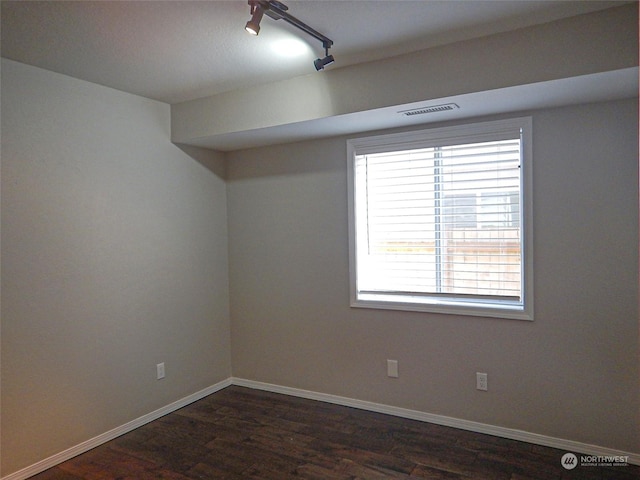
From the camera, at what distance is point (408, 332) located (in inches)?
134

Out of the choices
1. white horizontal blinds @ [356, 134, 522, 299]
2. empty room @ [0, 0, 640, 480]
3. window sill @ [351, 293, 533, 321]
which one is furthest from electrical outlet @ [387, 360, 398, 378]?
white horizontal blinds @ [356, 134, 522, 299]

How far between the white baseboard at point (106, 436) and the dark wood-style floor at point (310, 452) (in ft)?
0.15

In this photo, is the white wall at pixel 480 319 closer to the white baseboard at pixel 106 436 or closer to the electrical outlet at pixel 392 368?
the electrical outlet at pixel 392 368

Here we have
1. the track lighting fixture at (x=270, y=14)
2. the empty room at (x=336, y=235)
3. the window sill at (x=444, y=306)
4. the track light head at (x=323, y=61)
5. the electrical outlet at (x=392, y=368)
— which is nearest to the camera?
the track lighting fixture at (x=270, y=14)

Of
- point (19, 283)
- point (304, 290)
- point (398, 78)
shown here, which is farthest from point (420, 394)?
point (19, 283)

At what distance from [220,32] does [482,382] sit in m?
2.76

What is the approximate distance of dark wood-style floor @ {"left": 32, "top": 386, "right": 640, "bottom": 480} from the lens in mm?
2664

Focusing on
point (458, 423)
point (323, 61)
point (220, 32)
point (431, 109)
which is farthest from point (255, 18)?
point (458, 423)

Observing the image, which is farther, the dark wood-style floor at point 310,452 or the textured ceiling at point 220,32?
the dark wood-style floor at point 310,452

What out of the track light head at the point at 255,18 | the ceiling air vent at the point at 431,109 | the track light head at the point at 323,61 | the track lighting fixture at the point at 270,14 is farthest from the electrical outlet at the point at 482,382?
the track light head at the point at 255,18

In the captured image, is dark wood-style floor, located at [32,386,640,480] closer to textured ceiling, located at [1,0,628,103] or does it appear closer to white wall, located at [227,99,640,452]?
white wall, located at [227,99,640,452]

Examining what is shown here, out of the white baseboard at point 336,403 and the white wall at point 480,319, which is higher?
the white wall at point 480,319

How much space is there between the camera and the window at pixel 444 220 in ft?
9.99

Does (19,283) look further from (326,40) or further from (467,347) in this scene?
(467,347)
